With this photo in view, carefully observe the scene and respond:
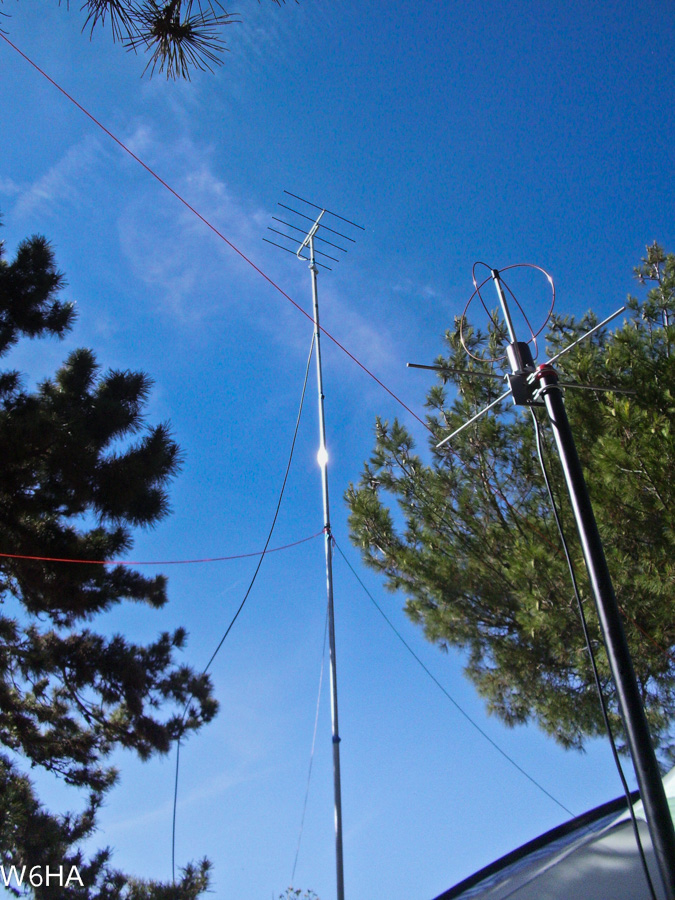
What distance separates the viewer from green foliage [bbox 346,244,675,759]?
12.2ft

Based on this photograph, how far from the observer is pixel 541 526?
4.62 m

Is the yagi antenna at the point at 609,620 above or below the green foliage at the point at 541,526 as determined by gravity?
below

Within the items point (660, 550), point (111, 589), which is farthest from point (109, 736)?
point (660, 550)

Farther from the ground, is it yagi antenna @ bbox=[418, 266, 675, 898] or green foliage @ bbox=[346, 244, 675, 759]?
green foliage @ bbox=[346, 244, 675, 759]

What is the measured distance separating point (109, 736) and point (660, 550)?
12.5 feet

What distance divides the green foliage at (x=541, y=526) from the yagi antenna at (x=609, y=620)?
84.6 inches

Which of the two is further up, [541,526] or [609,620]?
[541,526]

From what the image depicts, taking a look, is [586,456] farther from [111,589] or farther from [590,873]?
[111,589]

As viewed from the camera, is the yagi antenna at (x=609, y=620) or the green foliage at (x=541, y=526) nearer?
the yagi antenna at (x=609, y=620)

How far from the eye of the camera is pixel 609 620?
134 cm

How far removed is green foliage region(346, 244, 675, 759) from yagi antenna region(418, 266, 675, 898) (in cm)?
215

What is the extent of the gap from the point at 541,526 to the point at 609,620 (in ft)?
11.2

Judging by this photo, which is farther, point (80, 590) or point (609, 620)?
point (80, 590)

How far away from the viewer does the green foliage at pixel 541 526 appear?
12.2 feet
